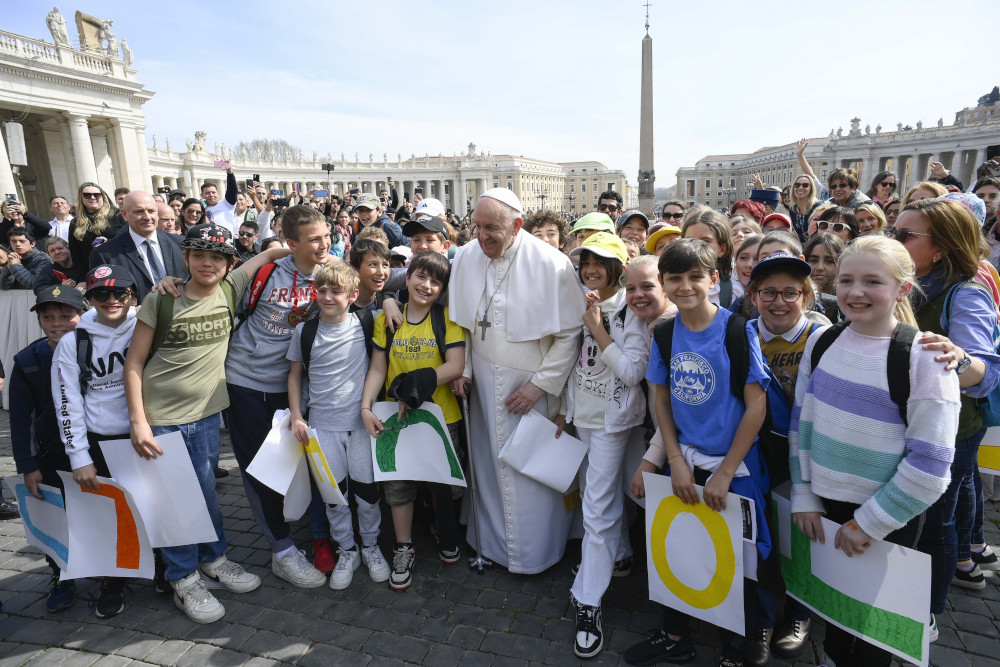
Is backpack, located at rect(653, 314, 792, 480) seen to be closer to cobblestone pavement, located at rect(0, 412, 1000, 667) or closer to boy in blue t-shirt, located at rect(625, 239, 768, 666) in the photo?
boy in blue t-shirt, located at rect(625, 239, 768, 666)

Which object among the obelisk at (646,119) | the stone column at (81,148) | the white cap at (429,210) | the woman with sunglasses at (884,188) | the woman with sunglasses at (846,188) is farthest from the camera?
the stone column at (81,148)

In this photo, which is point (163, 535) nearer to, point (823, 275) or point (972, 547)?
point (823, 275)

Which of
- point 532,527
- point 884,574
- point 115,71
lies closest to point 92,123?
point 115,71

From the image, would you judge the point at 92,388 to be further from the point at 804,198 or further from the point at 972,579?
the point at 804,198

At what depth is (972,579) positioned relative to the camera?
3.06 m

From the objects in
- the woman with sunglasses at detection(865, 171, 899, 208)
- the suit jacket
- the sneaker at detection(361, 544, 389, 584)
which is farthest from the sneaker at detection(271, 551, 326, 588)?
the woman with sunglasses at detection(865, 171, 899, 208)

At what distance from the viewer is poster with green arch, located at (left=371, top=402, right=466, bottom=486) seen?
3293 millimetres

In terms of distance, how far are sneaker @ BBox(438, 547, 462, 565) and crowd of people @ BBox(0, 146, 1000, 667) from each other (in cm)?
2

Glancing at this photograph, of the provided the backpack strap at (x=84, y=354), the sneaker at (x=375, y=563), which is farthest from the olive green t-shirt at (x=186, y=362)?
the sneaker at (x=375, y=563)

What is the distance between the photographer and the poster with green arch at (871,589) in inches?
75.5

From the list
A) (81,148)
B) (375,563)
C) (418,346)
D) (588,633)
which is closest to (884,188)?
(418,346)

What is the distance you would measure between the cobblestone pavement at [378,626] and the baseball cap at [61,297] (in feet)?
6.15

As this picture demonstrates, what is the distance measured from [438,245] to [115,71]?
32841mm

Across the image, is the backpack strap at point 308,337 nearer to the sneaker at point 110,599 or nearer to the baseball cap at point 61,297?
the baseball cap at point 61,297
